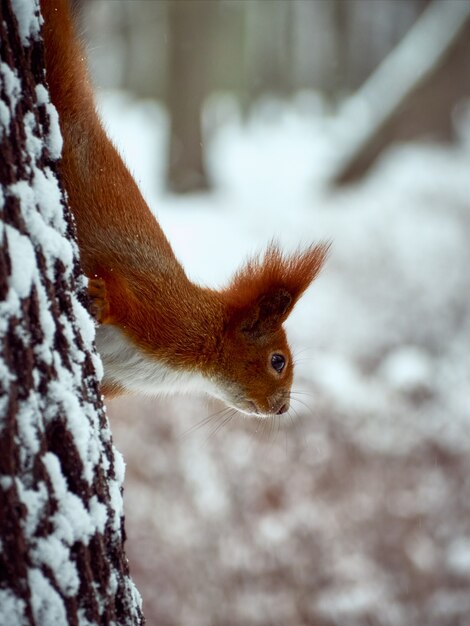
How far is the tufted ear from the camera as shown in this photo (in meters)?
2.22

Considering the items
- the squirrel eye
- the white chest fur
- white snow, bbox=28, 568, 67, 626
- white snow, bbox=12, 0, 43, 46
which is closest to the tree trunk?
the squirrel eye

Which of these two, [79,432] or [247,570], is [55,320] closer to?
[79,432]

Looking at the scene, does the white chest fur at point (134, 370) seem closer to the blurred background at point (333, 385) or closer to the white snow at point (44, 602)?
the blurred background at point (333, 385)

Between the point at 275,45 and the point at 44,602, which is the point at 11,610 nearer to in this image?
the point at 44,602

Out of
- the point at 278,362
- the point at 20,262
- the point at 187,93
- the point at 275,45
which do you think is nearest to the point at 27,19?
the point at 20,262

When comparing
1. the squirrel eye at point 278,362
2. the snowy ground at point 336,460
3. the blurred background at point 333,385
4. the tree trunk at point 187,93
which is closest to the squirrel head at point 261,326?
the squirrel eye at point 278,362

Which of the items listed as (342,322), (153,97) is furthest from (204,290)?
(153,97)

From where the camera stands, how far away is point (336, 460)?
582cm

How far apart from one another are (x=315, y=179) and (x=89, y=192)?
10292 mm

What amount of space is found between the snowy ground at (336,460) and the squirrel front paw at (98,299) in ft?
2.68

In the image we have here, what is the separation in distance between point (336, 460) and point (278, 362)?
3.61m

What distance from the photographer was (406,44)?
11.4 metres

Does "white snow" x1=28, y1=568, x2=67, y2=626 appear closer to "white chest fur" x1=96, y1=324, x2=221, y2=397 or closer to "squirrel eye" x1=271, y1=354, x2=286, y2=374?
"white chest fur" x1=96, y1=324, x2=221, y2=397

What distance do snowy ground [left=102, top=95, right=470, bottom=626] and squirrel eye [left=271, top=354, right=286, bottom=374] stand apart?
417mm
